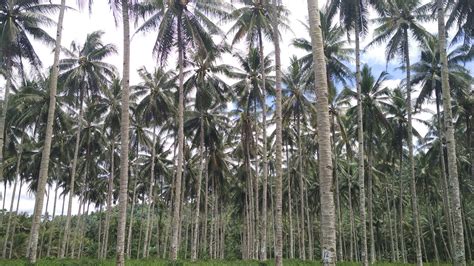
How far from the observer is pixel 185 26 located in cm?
1906

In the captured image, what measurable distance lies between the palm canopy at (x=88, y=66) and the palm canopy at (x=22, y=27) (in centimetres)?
463

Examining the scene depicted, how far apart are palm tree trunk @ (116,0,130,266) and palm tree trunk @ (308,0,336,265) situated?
24.0ft

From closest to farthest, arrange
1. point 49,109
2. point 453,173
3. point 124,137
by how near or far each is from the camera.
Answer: point 453,173
point 124,137
point 49,109

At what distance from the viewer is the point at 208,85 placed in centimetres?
2558

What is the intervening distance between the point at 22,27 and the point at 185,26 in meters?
7.95

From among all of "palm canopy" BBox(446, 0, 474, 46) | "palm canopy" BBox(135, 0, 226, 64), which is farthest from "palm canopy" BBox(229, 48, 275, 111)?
"palm canopy" BBox(446, 0, 474, 46)

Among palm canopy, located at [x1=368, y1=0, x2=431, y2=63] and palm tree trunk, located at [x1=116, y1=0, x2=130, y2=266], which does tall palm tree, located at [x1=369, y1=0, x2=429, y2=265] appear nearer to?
palm canopy, located at [x1=368, y1=0, x2=431, y2=63]

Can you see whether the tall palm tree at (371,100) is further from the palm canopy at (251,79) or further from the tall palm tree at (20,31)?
the tall palm tree at (20,31)

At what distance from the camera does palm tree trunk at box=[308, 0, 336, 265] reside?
6.29m

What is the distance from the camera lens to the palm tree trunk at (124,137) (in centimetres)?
1231

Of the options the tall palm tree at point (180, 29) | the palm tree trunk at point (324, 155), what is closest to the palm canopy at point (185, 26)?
the tall palm tree at point (180, 29)

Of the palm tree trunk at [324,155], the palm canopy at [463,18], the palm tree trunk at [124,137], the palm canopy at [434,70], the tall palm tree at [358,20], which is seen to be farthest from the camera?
the palm canopy at [434,70]

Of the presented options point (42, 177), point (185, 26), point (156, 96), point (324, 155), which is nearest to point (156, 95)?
point (156, 96)

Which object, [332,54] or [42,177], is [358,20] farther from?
[42,177]
